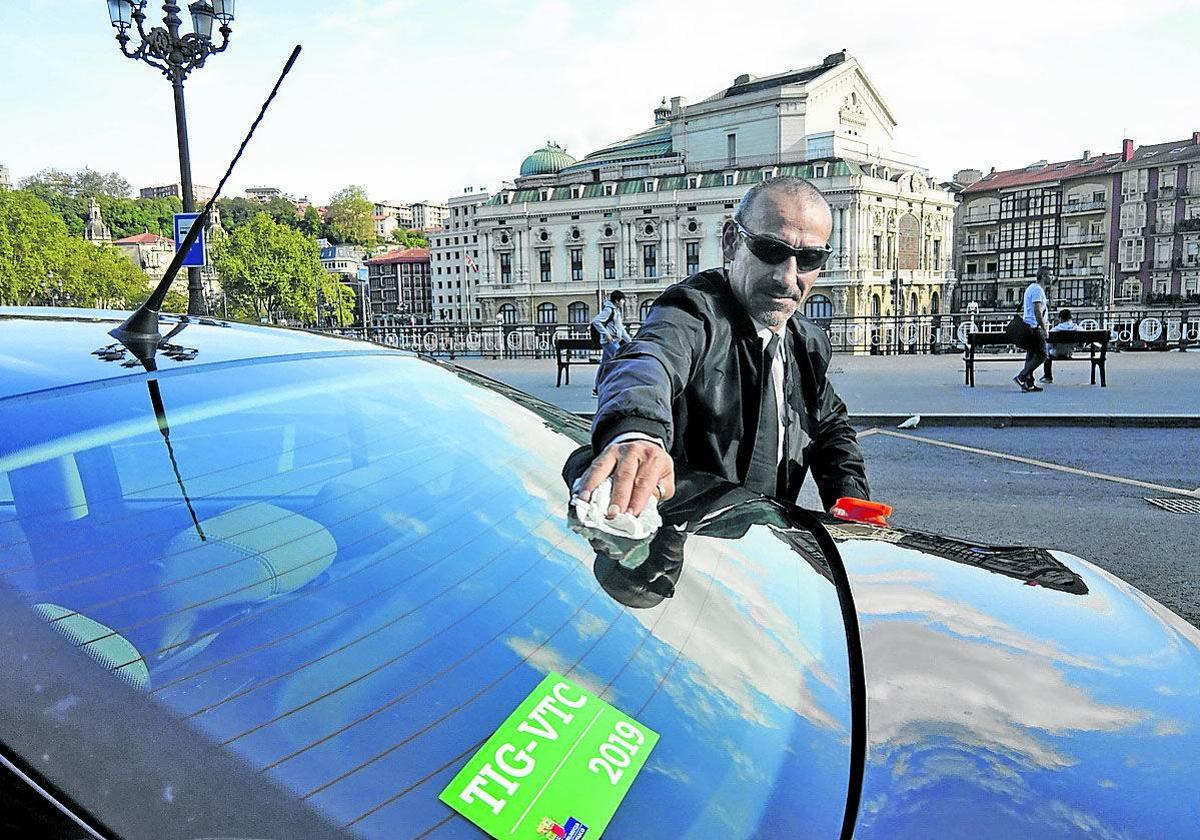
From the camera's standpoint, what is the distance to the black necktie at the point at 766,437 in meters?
2.46

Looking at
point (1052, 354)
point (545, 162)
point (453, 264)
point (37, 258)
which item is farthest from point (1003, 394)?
point (453, 264)

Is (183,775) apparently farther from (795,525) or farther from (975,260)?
(975,260)

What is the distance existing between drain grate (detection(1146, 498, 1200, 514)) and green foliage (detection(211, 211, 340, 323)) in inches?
3484

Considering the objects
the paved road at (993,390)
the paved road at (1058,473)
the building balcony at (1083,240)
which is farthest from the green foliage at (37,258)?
the building balcony at (1083,240)

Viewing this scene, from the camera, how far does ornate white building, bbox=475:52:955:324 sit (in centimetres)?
8294

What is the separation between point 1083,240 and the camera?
3142 inches

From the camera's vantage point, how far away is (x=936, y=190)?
294 ft

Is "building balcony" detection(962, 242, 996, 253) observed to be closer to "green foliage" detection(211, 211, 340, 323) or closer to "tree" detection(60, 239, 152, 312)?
"green foliage" detection(211, 211, 340, 323)

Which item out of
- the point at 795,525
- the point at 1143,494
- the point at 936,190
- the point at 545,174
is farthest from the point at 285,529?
the point at 545,174

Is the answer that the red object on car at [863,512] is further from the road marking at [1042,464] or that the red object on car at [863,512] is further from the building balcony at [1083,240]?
the building balcony at [1083,240]

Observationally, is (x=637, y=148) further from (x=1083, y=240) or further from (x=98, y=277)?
(x=98, y=277)

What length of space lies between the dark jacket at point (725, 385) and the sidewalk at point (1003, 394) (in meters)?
7.93

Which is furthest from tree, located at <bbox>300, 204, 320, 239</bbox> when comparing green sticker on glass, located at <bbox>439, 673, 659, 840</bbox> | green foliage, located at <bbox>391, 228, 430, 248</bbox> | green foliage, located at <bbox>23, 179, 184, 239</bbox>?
green sticker on glass, located at <bbox>439, 673, 659, 840</bbox>

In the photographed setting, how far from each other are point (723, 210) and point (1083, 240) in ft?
107
